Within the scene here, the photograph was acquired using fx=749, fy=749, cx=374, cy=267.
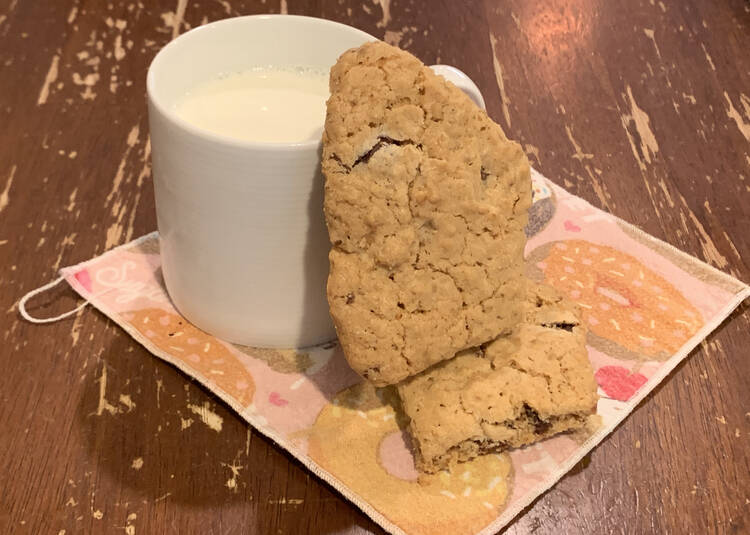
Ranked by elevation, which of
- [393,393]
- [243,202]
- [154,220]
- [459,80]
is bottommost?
[154,220]

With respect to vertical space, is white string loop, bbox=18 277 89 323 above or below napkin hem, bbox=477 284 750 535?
below

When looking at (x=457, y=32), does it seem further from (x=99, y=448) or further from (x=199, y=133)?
(x=99, y=448)

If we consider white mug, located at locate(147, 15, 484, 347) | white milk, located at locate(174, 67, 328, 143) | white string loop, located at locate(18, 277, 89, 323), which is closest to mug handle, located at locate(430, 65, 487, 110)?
white mug, located at locate(147, 15, 484, 347)

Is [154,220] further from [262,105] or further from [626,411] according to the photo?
[626,411]

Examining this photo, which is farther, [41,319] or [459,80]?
[41,319]

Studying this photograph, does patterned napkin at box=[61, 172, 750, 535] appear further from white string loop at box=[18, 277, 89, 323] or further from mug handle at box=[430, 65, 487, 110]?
mug handle at box=[430, 65, 487, 110]

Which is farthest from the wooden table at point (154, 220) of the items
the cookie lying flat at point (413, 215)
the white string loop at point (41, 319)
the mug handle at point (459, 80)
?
the mug handle at point (459, 80)

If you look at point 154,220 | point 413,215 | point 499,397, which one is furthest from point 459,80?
point 154,220
